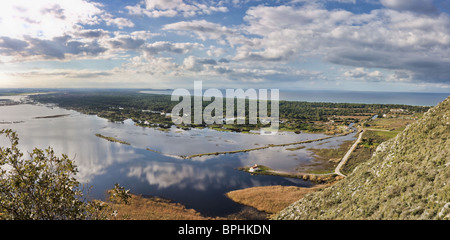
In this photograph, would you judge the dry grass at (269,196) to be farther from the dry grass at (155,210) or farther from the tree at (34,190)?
→ the tree at (34,190)

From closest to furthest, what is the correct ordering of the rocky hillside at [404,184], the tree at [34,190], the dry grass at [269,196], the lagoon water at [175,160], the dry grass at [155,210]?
1. the tree at [34,190]
2. the rocky hillside at [404,184]
3. the dry grass at [155,210]
4. the dry grass at [269,196]
5. the lagoon water at [175,160]

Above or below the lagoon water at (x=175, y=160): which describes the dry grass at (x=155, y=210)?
below

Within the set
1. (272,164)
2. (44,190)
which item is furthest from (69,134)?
(44,190)

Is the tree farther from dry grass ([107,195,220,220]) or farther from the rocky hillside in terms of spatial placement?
dry grass ([107,195,220,220])

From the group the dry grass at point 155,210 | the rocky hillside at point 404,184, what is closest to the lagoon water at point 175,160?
the dry grass at point 155,210

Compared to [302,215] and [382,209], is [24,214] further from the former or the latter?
[302,215]

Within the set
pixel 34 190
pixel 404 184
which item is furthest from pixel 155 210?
pixel 404 184
